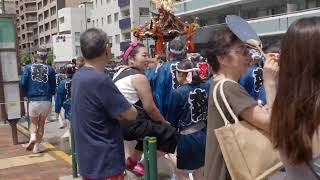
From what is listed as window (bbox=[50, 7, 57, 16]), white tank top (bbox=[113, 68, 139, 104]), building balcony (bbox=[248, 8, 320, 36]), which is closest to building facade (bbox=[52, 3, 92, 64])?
window (bbox=[50, 7, 57, 16])

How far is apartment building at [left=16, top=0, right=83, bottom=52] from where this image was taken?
83.4 metres

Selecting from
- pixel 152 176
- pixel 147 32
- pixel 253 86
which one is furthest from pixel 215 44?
pixel 147 32

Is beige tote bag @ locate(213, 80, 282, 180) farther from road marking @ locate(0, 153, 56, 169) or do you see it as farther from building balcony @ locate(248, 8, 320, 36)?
building balcony @ locate(248, 8, 320, 36)

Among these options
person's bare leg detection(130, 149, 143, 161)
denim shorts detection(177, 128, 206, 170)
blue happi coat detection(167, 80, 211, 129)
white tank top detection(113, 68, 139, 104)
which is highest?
white tank top detection(113, 68, 139, 104)

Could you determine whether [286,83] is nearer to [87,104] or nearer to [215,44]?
[215,44]

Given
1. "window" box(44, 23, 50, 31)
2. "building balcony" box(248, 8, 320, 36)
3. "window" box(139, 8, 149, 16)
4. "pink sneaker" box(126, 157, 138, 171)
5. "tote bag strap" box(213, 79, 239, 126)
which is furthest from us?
"window" box(44, 23, 50, 31)

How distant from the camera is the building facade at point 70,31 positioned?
6638cm

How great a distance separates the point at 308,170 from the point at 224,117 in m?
0.69

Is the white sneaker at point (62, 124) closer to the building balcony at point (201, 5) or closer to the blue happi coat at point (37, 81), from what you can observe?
the blue happi coat at point (37, 81)

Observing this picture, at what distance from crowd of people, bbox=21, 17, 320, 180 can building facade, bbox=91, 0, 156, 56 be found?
42.2 m

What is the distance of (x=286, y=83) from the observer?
5.15 ft

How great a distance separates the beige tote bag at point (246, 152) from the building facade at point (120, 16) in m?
44.7

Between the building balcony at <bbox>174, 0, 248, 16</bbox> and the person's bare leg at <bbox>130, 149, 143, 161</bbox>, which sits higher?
the building balcony at <bbox>174, 0, 248, 16</bbox>

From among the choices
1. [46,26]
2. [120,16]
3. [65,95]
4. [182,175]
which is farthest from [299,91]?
[46,26]
